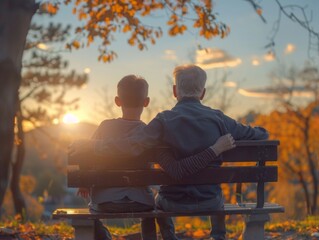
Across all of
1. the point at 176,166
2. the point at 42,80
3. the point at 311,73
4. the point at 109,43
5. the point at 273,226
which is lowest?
the point at 273,226

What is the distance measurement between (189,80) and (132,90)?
452 millimetres

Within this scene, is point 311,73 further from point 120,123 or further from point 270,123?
point 120,123

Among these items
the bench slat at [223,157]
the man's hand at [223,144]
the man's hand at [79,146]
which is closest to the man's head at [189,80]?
the man's hand at [223,144]

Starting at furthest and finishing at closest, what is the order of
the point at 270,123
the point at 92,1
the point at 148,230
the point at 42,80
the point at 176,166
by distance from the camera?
the point at 270,123 < the point at 42,80 < the point at 92,1 < the point at 148,230 < the point at 176,166

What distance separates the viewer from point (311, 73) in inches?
1437

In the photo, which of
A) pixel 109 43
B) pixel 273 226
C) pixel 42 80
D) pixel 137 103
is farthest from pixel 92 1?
pixel 42 80

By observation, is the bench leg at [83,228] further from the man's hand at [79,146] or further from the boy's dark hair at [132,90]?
the boy's dark hair at [132,90]

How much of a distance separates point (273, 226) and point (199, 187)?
3.83 meters

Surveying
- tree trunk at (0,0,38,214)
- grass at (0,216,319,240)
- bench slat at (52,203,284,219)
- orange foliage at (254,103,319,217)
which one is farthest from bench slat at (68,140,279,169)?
orange foliage at (254,103,319,217)

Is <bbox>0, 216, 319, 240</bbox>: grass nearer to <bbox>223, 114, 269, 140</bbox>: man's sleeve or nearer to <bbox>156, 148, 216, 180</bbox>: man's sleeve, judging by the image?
<bbox>223, 114, 269, 140</bbox>: man's sleeve

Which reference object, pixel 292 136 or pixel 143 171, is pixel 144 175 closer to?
pixel 143 171

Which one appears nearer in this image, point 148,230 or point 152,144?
point 152,144

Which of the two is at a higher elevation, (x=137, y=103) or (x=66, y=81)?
(x=66, y=81)

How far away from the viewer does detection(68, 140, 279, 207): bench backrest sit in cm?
462
